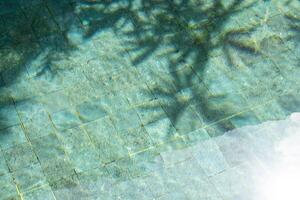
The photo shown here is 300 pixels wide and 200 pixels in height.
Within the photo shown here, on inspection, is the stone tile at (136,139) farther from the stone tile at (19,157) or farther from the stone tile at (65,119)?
the stone tile at (19,157)

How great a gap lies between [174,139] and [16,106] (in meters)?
2.15

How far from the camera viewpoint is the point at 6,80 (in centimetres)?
596

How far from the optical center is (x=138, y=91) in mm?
6031

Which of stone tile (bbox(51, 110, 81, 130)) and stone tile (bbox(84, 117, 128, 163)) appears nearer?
stone tile (bbox(84, 117, 128, 163))

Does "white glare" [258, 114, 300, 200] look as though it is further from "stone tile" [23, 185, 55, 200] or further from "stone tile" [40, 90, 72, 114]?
"stone tile" [40, 90, 72, 114]

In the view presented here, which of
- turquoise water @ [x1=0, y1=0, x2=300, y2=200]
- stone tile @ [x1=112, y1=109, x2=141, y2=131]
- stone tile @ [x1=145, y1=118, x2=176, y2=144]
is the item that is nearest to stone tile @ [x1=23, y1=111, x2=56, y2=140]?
turquoise water @ [x1=0, y1=0, x2=300, y2=200]

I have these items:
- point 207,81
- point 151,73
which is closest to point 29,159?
point 151,73

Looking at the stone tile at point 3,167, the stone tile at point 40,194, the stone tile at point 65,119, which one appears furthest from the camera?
the stone tile at point 65,119

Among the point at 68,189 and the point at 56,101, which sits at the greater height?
the point at 56,101

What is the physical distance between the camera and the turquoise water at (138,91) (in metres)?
5.26

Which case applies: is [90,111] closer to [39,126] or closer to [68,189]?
[39,126]

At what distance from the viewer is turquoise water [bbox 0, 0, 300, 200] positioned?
5262 millimetres

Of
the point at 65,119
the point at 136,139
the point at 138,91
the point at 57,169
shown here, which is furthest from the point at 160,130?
the point at 57,169

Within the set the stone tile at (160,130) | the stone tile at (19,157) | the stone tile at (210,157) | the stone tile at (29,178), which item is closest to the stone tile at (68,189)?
the stone tile at (29,178)
